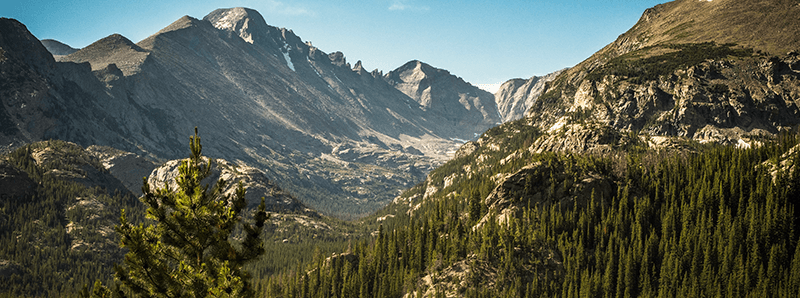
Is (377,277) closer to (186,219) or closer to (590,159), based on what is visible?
(590,159)

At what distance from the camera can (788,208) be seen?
14175 centimetres

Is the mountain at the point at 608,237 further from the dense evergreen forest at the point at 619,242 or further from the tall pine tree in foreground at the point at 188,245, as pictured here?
the tall pine tree in foreground at the point at 188,245

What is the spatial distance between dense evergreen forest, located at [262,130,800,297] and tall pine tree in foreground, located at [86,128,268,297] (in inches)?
4468

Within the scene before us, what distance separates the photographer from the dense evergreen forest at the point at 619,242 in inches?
5084

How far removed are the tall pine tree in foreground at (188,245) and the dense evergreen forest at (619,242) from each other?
11350 centimetres

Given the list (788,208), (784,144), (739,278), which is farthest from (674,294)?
(784,144)

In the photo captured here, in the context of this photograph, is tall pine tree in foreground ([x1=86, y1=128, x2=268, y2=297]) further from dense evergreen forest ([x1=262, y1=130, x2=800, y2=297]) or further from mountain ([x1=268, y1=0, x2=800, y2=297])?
dense evergreen forest ([x1=262, y1=130, x2=800, y2=297])

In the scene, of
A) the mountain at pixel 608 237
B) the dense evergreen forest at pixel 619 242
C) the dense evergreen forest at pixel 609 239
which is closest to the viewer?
the dense evergreen forest at pixel 619 242

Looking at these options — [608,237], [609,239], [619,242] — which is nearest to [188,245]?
[619,242]

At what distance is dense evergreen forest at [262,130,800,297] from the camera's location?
5084 inches

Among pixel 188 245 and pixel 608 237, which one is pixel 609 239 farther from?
pixel 188 245

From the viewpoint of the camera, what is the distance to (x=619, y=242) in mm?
142500

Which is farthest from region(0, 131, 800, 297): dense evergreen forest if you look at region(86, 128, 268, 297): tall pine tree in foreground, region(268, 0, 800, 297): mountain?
region(86, 128, 268, 297): tall pine tree in foreground

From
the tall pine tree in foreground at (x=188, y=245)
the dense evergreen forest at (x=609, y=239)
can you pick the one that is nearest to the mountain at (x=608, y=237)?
the dense evergreen forest at (x=609, y=239)
